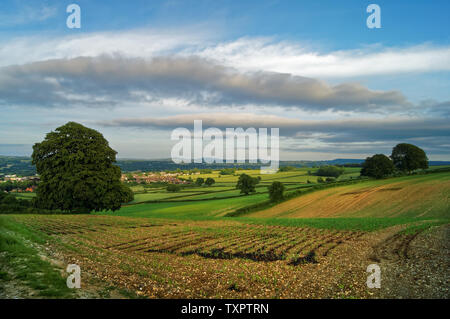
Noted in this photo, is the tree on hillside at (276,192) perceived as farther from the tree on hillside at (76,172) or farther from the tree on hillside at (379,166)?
the tree on hillside at (379,166)

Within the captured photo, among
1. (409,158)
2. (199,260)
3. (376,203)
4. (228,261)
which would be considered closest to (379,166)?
(409,158)

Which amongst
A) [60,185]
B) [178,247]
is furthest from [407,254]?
[60,185]

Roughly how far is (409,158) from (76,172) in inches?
3684

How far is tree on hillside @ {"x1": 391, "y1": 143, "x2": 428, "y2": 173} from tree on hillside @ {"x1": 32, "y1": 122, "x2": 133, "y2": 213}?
285 ft

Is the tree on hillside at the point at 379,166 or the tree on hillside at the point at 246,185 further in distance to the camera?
the tree on hillside at the point at 379,166

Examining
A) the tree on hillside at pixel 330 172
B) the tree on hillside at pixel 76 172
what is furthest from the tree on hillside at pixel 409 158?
the tree on hillside at pixel 76 172

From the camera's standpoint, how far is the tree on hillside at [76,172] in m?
30.9

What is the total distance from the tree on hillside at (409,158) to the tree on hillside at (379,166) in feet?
22.3

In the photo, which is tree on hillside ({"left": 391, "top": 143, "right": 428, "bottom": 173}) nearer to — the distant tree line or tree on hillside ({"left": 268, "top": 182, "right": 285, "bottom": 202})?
the distant tree line

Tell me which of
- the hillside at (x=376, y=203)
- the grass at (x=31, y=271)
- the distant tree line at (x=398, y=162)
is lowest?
the hillside at (x=376, y=203)

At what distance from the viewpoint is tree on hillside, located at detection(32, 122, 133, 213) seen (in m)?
30.9

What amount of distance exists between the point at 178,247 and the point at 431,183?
6391 centimetres

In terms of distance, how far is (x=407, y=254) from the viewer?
48.2 ft
